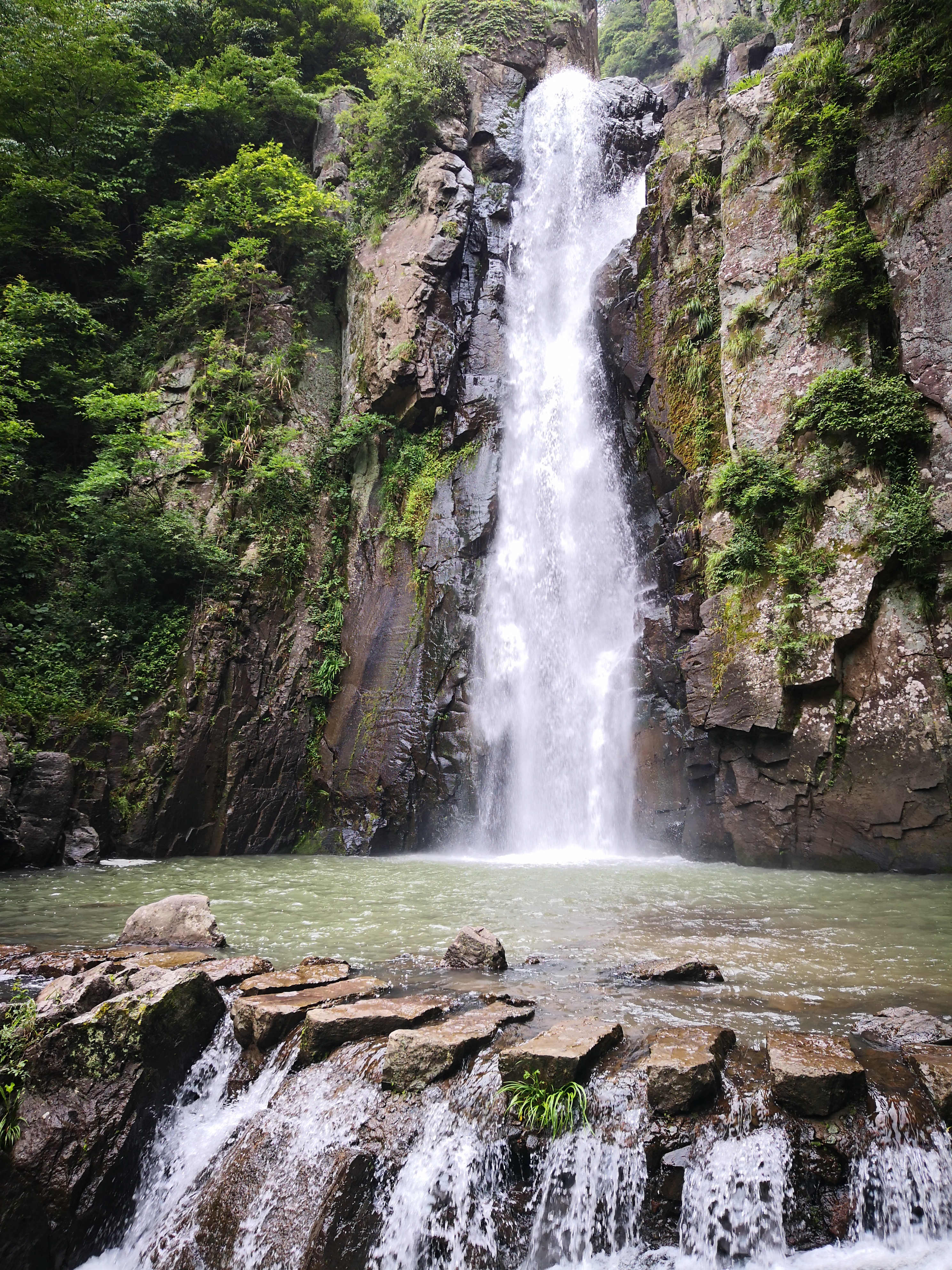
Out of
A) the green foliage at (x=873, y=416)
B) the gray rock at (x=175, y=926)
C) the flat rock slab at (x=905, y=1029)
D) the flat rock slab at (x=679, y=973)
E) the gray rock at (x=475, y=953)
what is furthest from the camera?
the green foliage at (x=873, y=416)

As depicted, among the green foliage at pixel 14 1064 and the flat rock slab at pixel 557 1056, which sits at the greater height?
the flat rock slab at pixel 557 1056

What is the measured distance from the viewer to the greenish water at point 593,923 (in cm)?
479

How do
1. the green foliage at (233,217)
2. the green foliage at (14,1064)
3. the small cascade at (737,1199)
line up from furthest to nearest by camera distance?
the green foliage at (233,217) → the green foliage at (14,1064) → the small cascade at (737,1199)

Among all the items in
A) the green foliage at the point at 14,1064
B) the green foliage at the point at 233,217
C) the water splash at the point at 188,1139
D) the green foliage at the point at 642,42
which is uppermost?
the green foliage at the point at 642,42

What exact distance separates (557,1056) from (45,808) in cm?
1072

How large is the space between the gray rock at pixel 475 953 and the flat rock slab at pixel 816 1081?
2331 millimetres

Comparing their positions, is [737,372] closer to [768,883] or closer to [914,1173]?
[768,883]

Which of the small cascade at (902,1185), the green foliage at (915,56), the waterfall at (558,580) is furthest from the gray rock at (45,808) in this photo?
the green foliage at (915,56)

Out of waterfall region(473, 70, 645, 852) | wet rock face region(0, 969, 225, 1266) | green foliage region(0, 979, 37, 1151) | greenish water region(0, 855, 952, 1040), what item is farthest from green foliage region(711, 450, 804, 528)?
green foliage region(0, 979, 37, 1151)

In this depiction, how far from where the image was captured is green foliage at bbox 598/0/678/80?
116 feet

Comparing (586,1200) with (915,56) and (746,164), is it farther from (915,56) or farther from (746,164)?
(746,164)

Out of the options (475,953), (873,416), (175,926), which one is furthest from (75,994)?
(873,416)

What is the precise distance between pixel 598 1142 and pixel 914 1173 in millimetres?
1436

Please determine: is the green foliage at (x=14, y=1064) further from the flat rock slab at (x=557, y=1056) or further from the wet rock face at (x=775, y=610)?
the wet rock face at (x=775, y=610)
